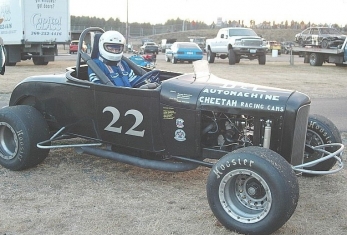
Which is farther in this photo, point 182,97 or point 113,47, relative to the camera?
point 113,47

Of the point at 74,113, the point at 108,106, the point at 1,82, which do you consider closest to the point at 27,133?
the point at 74,113

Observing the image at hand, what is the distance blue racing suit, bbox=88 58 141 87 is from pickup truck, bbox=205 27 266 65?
20.5 metres

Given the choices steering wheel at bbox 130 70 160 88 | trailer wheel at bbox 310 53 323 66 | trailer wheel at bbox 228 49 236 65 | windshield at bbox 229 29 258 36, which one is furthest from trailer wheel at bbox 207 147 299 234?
windshield at bbox 229 29 258 36

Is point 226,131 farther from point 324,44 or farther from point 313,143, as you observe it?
point 324,44

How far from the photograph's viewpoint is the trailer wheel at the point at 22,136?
Answer: 539 centimetres

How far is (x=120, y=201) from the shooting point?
15.1ft

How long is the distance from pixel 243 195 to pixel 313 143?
5.51ft

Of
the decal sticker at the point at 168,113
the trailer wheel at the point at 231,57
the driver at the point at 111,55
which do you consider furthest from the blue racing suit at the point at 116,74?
the trailer wheel at the point at 231,57

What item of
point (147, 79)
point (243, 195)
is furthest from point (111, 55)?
point (243, 195)

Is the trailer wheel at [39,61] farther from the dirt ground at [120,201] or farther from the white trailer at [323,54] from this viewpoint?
the dirt ground at [120,201]

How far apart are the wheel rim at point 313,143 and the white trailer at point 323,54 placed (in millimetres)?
19203

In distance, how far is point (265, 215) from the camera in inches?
149

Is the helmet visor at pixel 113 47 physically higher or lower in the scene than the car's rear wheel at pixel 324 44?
lower

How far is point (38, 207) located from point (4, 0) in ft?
64.9
